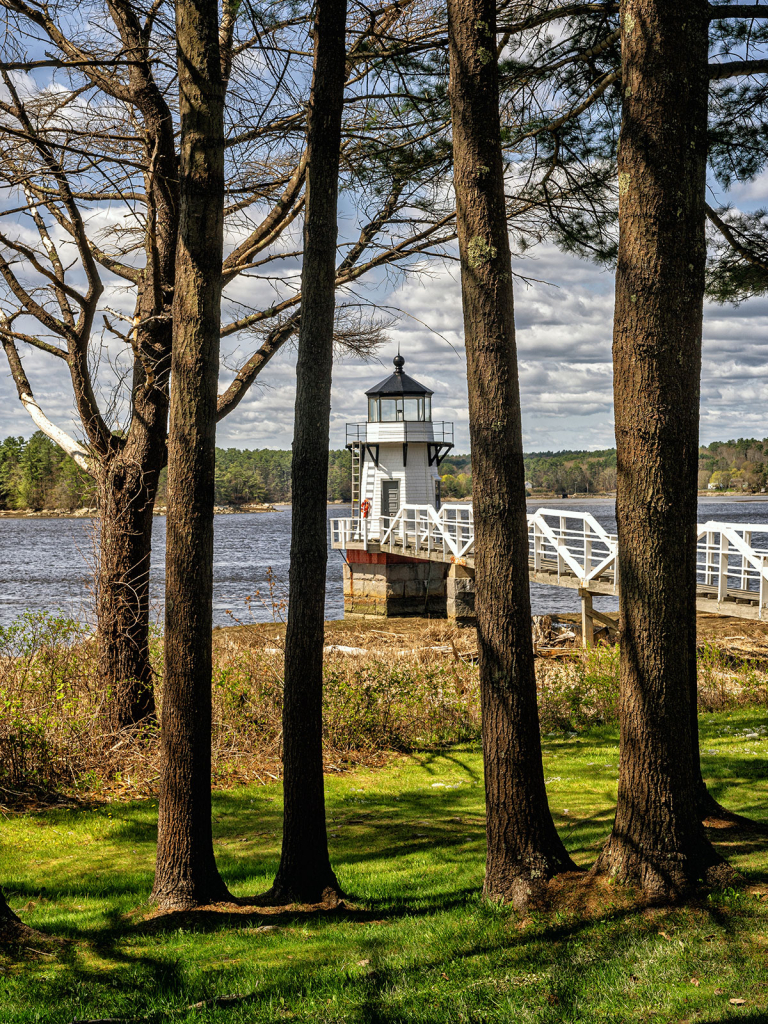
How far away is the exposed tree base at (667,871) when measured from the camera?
393 cm

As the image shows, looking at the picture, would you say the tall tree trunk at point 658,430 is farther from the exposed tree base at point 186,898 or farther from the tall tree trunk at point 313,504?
the exposed tree base at point 186,898

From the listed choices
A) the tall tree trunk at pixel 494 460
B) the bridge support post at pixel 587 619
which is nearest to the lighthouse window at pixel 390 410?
the bridge support post at pixel 587 619

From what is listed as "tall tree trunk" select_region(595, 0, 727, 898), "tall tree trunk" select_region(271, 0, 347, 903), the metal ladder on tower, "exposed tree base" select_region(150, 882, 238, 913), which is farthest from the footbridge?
"exposed tree base" select_region(150, 882, 238, 913)

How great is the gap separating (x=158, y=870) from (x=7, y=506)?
384 feet

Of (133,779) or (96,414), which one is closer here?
(133,779)

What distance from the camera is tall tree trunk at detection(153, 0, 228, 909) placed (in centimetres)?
478

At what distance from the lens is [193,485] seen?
4.86 m

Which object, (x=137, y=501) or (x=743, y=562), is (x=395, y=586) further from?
(x=137, y=501)

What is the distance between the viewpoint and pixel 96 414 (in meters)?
8.88

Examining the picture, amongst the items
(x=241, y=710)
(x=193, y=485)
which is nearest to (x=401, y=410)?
(x=241, y=710)

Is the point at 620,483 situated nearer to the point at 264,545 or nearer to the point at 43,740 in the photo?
the point at 43,740

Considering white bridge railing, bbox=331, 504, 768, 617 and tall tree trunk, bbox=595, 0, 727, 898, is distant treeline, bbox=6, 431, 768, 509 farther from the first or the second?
tall tree trunk, bbox=595, 0, 727, 898

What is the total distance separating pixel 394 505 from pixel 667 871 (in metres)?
28.9

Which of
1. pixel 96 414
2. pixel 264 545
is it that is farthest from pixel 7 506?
pixel 96 414
